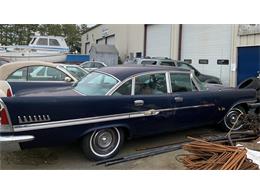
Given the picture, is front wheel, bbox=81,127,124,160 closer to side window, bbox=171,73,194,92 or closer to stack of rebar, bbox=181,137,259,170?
stack of rebar, bbox=181,137,259,170

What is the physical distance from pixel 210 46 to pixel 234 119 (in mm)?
9424

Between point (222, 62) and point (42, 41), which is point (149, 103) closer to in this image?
point (222, 62)

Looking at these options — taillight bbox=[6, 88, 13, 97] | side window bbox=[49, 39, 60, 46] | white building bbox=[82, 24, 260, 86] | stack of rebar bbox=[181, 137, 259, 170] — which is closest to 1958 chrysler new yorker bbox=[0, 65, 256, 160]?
taillight bbox=[6, 88, 13, 97]

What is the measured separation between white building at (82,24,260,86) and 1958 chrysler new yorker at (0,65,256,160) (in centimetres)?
702

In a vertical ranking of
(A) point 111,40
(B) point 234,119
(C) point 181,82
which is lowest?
(B) point 234,119

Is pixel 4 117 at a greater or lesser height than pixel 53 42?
lesser

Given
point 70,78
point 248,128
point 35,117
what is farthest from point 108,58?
point 35,117

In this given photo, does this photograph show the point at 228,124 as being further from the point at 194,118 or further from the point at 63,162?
the point at 63,162

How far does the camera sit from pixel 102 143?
14.7ft

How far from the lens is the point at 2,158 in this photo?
4613mm

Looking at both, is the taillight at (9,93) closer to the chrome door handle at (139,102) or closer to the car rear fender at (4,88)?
the car rear fender at (4,88)

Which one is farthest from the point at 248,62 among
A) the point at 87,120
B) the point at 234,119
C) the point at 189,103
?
the point at 87,120

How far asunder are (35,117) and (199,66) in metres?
13.1

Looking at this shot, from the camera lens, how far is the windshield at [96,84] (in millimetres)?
4709
